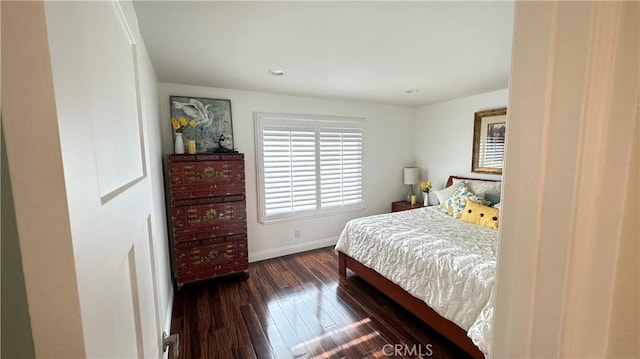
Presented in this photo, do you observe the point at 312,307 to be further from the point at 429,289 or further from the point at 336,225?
the point at 336,225

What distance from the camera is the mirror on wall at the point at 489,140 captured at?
11.4ft

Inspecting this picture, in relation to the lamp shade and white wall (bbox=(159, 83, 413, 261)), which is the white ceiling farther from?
the lamp shade

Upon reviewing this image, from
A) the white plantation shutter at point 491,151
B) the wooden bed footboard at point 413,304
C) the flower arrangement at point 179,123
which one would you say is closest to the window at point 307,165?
the flower arrangement at point 179,123

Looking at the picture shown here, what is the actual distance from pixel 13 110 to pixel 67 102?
0.21 feet

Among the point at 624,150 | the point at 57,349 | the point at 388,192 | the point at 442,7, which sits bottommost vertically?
the point at 388,192

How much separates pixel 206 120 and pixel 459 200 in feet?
11.0

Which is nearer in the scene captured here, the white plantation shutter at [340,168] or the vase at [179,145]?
the vase at [179,145]

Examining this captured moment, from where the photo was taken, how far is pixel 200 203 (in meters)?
2.79

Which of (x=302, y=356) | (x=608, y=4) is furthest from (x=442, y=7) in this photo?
(x=302, y=356)

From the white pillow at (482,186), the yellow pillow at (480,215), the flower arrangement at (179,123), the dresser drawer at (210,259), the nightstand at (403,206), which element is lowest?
the dresser drawer at (210,259)

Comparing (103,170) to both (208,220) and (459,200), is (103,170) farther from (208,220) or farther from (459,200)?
(459,200)

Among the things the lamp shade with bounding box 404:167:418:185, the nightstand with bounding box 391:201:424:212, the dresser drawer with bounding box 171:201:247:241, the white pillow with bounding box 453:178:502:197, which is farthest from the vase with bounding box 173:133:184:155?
the white pillow with bounding box 453:178:502:197

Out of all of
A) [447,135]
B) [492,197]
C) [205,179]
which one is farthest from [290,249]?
[447,135]

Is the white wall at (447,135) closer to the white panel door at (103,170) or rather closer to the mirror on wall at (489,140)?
the mirror on wall at (489,140)
